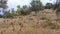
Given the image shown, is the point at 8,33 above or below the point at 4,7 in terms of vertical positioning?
above

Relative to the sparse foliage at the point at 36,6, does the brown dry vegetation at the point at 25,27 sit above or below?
above

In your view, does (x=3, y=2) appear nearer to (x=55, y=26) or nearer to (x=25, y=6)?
(x=25, y=6)

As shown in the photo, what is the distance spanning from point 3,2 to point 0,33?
3236 centimetres

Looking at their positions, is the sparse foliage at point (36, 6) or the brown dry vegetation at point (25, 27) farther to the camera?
the sparse foliage at point (36, 6)

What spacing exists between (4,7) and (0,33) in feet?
106

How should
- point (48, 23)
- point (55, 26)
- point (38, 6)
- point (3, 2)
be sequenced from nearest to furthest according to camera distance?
point (55, 26)
point (48, 23)
point (38, 6)
point (3, 2)

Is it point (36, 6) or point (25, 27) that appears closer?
point (25, 27)

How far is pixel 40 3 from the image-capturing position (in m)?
24.8

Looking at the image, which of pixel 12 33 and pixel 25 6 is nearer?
pixel 12 33

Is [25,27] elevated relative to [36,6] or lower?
elevated

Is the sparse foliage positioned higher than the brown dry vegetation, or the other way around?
the brown dry vegetation

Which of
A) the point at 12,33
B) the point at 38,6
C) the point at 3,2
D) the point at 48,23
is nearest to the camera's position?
the point at 12,33

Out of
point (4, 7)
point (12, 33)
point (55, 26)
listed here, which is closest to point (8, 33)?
point (12, 33)

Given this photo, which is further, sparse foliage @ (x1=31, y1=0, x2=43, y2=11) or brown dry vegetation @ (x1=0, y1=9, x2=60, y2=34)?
sparse foliage @ (x1=31, y1=0, x2=43, y2=11)
